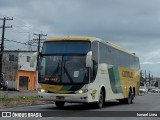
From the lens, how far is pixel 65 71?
2164cm

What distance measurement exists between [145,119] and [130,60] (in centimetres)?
1525

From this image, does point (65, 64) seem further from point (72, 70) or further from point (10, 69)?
point (10, 69)

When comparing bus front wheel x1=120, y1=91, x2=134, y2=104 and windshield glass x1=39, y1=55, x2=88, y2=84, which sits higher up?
windshield glass x1=39, y1=55, x2=88, y2=84

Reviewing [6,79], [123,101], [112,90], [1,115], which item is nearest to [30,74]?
[6,79]

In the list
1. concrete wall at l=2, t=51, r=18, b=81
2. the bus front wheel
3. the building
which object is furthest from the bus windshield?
concrete wall at l=2, t=51, r=18, b=81

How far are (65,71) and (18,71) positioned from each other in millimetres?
54996

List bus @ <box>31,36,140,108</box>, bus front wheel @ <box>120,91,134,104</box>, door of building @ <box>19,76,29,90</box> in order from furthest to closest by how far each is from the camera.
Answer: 1. door of building @ <box>19,76,29,90</box>
2. bus front wheel @ <box>120,91,134,104</box>
3. bus @ <box>31,36,140,108</box>

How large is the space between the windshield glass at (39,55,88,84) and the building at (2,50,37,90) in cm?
5184

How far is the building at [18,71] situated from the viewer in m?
74.6

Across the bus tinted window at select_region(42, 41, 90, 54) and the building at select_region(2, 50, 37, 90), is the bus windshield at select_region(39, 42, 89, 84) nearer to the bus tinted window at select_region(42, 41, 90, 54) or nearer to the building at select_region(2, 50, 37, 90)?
the bus tinted window at select_region(42, 41, 90, 54)

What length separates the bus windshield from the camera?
21.6m

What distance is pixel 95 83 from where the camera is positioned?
2267 cm

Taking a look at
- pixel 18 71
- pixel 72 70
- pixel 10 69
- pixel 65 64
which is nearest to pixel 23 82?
pixel 18 71

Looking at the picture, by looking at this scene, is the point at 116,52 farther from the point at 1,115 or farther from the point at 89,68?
the point at 1,115
